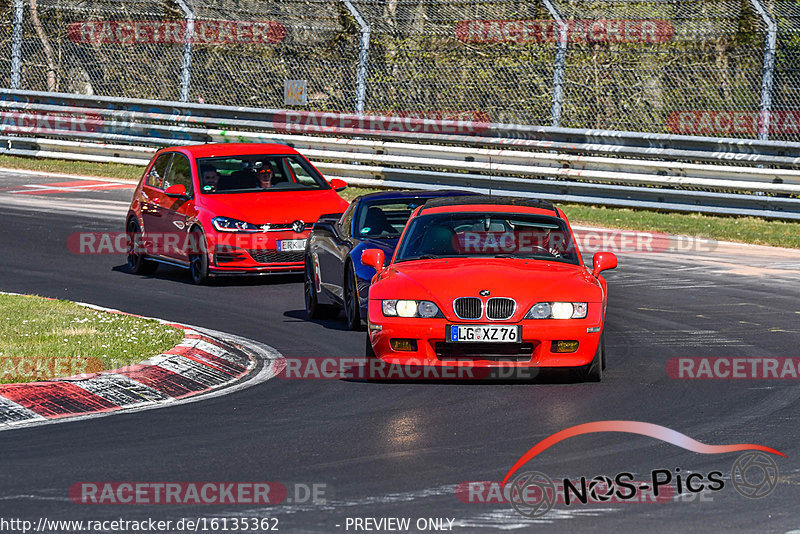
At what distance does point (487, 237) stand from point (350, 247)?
194cm

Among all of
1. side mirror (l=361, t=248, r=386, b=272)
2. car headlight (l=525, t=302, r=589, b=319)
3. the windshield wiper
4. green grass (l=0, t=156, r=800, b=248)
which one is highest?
the windshield wiper

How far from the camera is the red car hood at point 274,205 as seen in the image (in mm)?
15000

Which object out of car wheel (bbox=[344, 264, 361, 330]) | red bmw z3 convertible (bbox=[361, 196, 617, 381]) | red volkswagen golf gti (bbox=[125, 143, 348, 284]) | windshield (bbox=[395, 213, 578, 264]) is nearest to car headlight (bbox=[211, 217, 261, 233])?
red volkswagen golf gti (bbox=[125, 143, 348, 284])

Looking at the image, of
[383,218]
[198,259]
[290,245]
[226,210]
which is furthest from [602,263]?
[198,259]

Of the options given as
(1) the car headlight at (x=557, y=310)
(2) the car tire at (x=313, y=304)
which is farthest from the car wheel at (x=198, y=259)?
(1) the car headlight at (x=557, y=310)

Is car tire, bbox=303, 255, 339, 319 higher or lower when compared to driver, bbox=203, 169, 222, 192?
lower

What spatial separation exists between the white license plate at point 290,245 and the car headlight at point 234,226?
279mm

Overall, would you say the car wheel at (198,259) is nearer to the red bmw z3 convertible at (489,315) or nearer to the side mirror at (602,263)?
the red bmw z3 convertible at (489,315)

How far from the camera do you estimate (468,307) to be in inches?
378

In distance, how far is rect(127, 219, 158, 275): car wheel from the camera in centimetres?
1620

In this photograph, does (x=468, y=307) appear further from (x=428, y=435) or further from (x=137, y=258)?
(x=137, y=258)

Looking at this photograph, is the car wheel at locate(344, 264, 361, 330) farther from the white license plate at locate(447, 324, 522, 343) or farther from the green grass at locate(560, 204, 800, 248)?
the green grass at locate(560, 204, 800, 248)

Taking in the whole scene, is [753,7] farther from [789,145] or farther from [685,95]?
[685,95]

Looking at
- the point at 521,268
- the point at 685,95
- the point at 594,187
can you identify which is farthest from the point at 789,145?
the point at 521,268
